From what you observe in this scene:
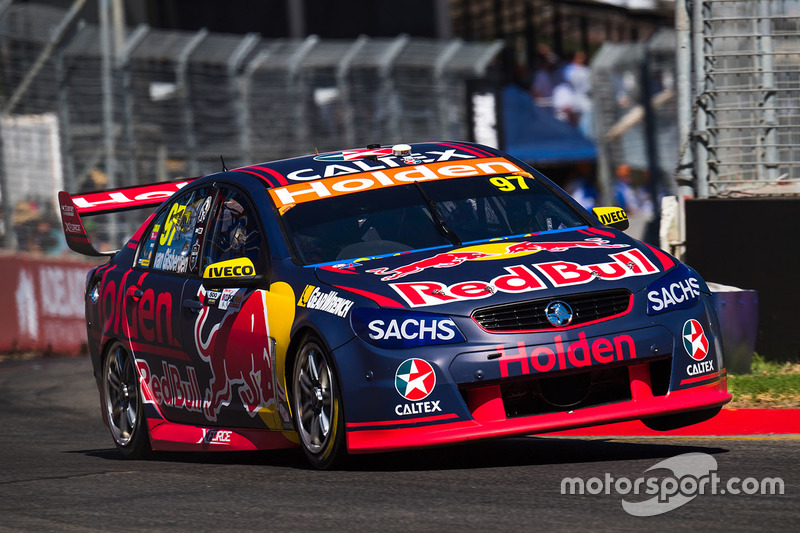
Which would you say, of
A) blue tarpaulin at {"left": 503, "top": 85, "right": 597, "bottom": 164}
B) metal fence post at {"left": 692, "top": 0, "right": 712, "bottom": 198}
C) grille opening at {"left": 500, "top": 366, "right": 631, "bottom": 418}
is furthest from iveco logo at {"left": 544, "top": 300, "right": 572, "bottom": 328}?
blue tarpaulin at {"left": 503, "top": 85, "right": 597, "bottom": 164}

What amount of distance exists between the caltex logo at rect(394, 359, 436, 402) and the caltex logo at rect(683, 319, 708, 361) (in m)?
1.20

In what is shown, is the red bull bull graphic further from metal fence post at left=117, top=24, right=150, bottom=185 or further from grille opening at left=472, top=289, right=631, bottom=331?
metal fence post at left=117, top=24, right=150, bottom=185

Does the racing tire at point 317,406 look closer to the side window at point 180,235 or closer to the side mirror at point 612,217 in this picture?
the side window at point 180,235

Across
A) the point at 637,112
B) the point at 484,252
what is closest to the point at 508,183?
the point at 484,252

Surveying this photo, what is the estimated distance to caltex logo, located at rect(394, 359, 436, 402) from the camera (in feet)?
21.1

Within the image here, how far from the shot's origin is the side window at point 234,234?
25.3 feet

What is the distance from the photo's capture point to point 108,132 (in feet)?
57.7

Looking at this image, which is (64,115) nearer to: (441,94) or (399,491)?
(441,94)

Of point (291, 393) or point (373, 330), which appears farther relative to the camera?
point (291, 393)

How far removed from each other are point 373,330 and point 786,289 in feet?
14.3

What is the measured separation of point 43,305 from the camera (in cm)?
1747

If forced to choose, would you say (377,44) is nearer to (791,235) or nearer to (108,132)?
(108,132)

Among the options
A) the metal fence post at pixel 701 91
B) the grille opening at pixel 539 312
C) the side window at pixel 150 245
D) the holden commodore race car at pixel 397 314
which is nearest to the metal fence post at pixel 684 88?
the metal fence post at pixel 701 91

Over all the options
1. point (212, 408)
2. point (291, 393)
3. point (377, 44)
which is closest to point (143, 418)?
point (212, 408)
